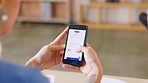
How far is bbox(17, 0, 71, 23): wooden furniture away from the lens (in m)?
4.71

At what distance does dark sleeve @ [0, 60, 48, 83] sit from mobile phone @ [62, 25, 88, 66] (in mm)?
558

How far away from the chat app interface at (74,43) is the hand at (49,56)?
0.04m

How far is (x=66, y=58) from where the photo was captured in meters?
1.18

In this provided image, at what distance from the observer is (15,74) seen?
556 mm

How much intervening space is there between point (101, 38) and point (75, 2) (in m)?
1.02

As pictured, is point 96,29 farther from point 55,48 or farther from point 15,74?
point 15,74

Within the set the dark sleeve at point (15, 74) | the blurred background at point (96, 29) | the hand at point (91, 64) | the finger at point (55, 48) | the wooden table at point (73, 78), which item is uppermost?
the dark sleeve at point (15, 74)

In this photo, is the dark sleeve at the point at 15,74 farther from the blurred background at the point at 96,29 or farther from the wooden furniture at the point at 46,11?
the wooden furniture at the point at 46,11

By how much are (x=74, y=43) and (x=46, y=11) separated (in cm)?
369

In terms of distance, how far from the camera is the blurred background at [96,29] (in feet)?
11.2

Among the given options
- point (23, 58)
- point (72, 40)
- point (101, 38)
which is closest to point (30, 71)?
point (72, 40)

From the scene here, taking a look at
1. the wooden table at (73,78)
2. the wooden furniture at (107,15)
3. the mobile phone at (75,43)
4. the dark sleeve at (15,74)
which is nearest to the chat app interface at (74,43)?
the mobile phone at (75,43)

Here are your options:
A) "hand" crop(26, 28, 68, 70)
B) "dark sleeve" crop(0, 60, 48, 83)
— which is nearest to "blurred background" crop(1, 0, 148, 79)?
"hand" crop(26, 28, 68, 70)

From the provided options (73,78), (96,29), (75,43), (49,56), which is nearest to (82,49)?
(75,43)
